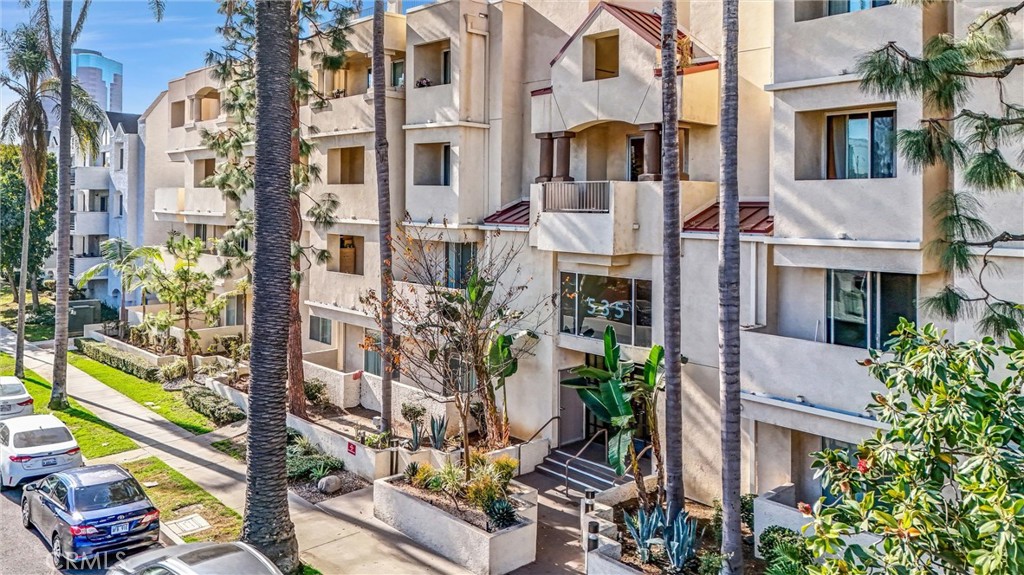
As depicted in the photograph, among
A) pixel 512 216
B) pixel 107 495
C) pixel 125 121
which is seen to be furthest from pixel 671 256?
pixel 125 121

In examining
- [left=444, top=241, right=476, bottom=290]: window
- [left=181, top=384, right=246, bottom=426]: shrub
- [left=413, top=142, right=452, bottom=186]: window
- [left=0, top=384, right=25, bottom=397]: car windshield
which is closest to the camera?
[left=0, top=384, right=25, bottom=397]: car windshield

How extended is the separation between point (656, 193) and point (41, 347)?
111ft

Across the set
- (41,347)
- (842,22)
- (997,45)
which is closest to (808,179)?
(842,22)

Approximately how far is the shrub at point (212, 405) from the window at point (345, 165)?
9.03 m

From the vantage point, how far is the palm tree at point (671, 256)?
1359cm

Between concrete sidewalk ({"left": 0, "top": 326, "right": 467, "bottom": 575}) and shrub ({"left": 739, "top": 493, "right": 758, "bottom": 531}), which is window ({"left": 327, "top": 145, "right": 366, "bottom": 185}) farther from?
shrub ({"left": 739, "top": 493, "right": 758, "bottom": 531})

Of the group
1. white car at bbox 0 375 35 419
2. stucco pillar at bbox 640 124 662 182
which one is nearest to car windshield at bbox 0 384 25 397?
white car at bbox 0 375 35 419

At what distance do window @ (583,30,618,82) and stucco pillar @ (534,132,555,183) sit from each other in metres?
2.23

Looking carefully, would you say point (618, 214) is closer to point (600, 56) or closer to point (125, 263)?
point (600, 56)

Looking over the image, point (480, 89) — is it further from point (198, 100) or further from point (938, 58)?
point (198, 100)

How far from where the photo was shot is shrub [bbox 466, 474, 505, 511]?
14.9 metres

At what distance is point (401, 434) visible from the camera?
21.7 meters

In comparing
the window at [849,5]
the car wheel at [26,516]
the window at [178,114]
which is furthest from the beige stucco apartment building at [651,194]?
the window at [178,114]

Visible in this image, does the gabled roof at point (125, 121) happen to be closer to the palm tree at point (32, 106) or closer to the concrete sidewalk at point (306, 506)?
the palm tree at point (32, 106)
